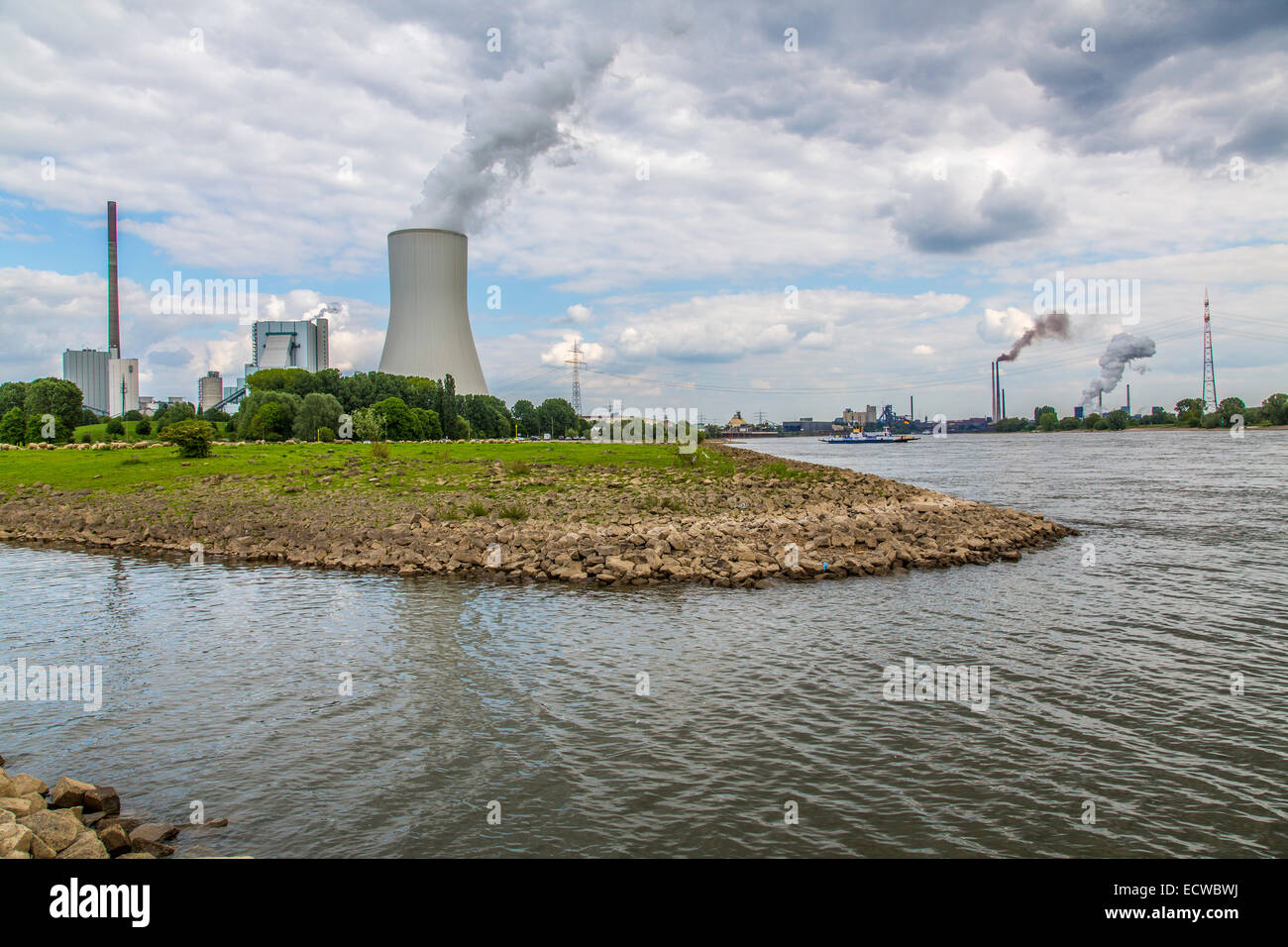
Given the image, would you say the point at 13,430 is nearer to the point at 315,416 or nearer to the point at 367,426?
the point at 315,416

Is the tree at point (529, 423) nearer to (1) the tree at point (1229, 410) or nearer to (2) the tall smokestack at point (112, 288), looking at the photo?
(2) the tall smokestack at point (112, 288)

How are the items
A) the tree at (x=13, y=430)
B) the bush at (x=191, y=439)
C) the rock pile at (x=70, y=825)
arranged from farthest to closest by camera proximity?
the tree at (x=13, y=430) < the bush at (x=191, y=439) < the rock pile at (x=70, y=825)

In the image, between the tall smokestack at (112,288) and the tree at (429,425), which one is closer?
the tree at (429,425)

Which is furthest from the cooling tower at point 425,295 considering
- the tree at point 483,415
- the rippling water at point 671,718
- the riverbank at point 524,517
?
the rippling water at point 671,718

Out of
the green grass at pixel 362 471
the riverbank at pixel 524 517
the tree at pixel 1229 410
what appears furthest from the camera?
the tree at pixel 1229 410

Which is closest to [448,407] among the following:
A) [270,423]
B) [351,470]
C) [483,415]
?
[270,423]

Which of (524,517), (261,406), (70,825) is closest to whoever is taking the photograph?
(70,825)
